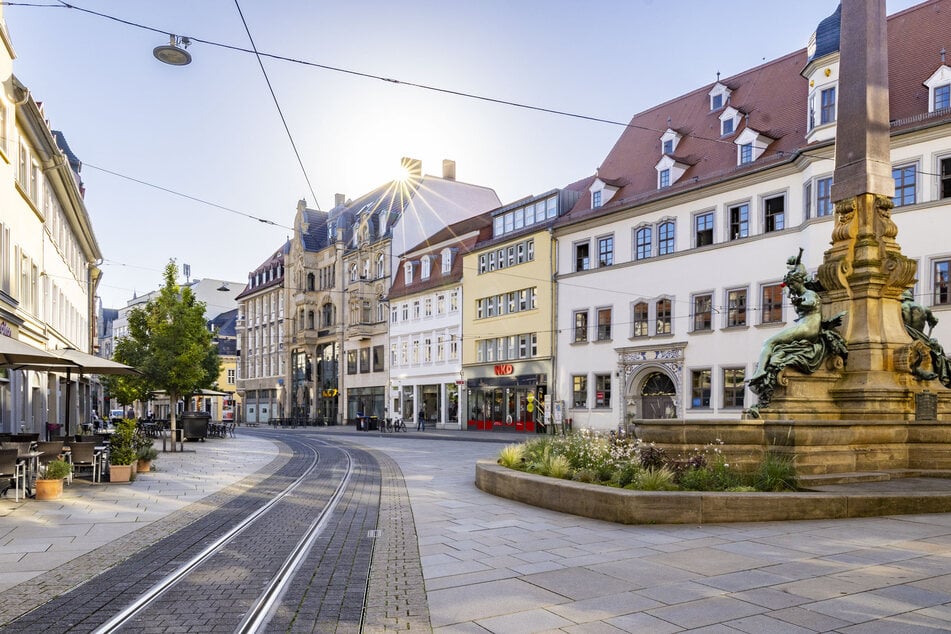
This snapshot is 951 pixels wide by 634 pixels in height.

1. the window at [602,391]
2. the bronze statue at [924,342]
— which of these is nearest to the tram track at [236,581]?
the bronze statue at [924,342]

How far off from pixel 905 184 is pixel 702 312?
953 centimetres

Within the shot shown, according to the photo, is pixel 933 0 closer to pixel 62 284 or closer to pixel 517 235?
pixel 517 235

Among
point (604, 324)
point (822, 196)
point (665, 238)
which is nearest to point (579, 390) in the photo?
point (604, 324)

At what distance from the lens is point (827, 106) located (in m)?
29.0

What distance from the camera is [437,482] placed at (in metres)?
15.1

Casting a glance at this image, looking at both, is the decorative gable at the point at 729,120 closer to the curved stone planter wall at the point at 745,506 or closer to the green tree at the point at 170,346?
the green tree at the point at 170,346

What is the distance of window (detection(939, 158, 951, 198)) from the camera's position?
25.8m

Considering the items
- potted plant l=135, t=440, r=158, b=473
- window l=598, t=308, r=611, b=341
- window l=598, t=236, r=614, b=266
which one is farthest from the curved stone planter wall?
window l=598, t=236, r=614, b=266

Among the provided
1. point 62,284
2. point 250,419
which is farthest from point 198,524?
point 250,419

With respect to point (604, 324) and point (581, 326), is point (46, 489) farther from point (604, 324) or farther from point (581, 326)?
point (581, 326)

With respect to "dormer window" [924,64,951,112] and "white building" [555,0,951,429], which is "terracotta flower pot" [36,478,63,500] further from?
"dormer window" [924,64,951,112]

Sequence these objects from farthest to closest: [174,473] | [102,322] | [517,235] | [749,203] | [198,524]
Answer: [102,322]
[517,235]
[749,203]
[174,473]
[198,524]

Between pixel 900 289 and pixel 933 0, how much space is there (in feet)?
75.9

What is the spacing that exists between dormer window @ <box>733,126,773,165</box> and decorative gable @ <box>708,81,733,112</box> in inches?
192
